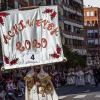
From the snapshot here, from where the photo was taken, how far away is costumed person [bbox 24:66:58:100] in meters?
14.7

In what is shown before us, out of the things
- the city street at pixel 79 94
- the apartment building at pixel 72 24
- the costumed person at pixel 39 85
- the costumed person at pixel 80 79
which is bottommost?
the city street at pixel 79 94

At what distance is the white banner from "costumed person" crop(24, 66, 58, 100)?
0.54 metres

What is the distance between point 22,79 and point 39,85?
642 inches

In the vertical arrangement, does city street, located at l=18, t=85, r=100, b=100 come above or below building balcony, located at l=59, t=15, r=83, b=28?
below

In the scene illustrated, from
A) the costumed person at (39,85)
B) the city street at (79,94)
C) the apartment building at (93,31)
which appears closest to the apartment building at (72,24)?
the apartment building at (93,31)

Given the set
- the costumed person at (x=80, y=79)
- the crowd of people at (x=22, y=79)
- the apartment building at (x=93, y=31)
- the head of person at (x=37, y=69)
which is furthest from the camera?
the apartment building at (x=93, y=31)

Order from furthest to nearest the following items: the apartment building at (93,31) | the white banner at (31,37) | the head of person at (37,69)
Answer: the apartment building at (93,31), the head of person at (37,69), the white banner at (31,37)

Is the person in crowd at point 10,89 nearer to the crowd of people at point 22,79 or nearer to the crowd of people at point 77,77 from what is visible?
the crowd of people at point 22,79

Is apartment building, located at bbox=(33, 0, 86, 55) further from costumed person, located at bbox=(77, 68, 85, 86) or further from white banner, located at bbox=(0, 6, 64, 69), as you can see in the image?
white banner, located at bbox=(0, 6, 64, 69)

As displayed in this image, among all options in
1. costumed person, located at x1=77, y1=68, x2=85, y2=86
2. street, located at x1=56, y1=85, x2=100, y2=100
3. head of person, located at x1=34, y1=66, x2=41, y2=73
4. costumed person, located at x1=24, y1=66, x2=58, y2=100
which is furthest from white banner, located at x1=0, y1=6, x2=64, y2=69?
costumed person, located at x1=77, y1=68, x2=85, y2=86

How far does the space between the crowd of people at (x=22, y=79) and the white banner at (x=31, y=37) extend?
6.39 metres

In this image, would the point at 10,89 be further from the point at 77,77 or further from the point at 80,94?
the point at 77,77

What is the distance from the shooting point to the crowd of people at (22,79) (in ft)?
82.6

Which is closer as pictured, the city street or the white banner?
the white banner
